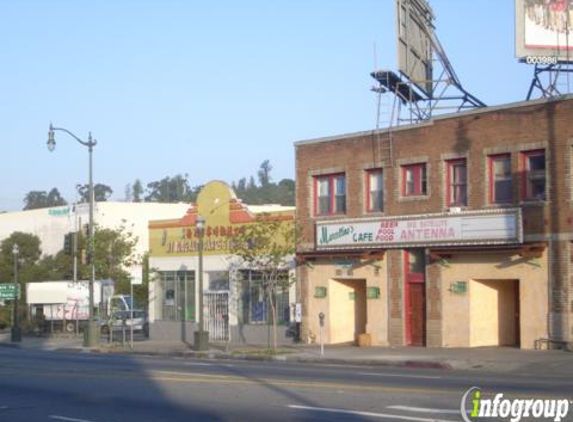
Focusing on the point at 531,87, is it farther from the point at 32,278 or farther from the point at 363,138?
the point at 32,278

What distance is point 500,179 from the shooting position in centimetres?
3216

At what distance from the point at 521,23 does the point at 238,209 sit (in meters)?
14.1

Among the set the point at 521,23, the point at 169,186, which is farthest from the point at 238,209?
the point at 169,186

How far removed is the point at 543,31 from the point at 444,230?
7.92 m

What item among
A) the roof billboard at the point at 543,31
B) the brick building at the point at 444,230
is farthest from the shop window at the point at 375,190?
the roof billboard at the point at 543,31

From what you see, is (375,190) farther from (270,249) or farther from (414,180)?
(270,249)

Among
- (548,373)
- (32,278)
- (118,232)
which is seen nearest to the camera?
(548,373)

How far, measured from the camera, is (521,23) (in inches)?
1363

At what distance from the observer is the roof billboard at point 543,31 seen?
3434 cm

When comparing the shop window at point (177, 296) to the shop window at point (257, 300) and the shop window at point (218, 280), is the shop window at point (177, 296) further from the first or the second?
the shop window at point (257, 300)

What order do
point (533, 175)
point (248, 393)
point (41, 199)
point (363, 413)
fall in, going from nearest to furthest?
Result: point (363, 413) < point (248, 393) < point (533, 175) < point (41, 199)

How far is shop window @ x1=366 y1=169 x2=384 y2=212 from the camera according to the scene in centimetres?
3612

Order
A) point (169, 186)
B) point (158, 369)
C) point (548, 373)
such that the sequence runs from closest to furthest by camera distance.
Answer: point (548, 373)
point (158, 369)
point (169, 186)

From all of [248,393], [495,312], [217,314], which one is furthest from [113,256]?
[248,393]
